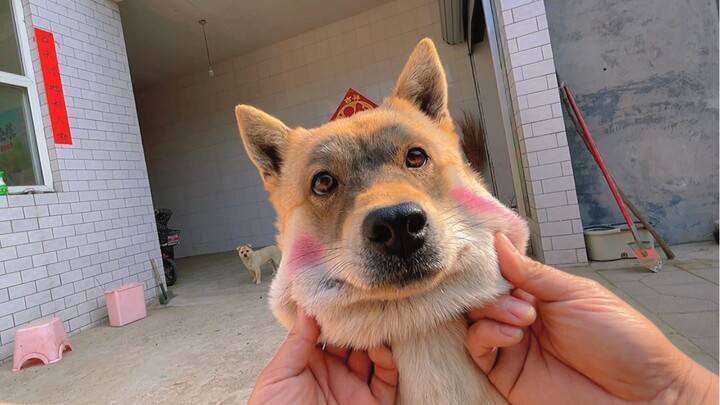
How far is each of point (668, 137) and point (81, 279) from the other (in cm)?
462

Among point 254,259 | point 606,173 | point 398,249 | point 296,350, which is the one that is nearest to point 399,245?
point 398,249

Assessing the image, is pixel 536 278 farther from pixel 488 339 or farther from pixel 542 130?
pixel 542 130

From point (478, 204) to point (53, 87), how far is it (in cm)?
427

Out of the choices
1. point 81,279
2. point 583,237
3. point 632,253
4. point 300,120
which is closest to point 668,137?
point 632,253

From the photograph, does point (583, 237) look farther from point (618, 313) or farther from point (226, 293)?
point (226, 293)

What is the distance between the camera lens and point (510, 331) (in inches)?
31.7

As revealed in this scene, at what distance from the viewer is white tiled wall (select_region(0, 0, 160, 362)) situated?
10.00 feet

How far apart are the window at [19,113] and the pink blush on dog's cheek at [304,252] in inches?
138

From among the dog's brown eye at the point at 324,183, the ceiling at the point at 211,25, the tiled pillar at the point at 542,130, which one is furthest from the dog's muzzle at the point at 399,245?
the ceiling at the point at 211,25

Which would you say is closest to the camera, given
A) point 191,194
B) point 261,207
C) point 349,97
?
point 349,97

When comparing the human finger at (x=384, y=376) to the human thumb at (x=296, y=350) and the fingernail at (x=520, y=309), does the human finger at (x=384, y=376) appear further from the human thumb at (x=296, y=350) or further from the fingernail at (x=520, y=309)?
the fingernail at (x=520, y=309)

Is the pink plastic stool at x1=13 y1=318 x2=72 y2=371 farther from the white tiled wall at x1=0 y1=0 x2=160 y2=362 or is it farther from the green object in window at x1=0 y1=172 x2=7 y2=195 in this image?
the green object in window at x1=0 y1=172 x2=7 y2=195

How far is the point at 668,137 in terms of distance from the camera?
157cm

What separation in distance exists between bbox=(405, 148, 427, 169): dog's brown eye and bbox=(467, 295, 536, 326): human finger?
0.43m
